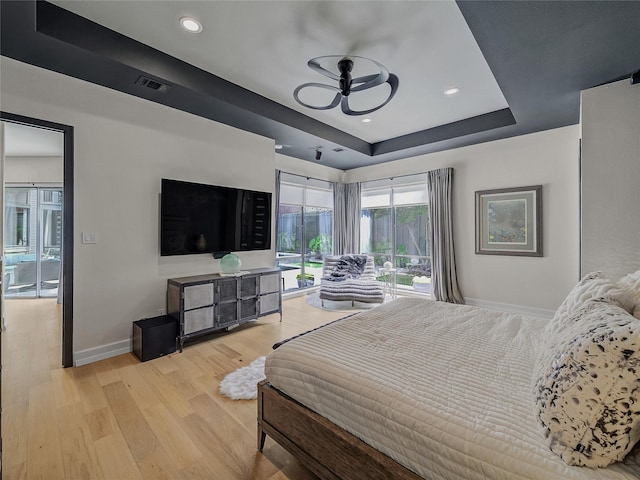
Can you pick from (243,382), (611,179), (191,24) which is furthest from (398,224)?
(191,24)

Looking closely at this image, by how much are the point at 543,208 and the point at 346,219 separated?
3.43m

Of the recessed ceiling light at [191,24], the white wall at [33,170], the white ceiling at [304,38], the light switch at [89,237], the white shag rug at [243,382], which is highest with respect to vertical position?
the white ceiling at [304,38]

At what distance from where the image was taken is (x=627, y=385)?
82cm

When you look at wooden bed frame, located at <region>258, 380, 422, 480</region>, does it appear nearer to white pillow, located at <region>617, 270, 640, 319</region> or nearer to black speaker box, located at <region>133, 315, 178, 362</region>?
white pillow, located at <region>617, 270, 640, 319</region>

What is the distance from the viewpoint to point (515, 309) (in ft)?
14.0

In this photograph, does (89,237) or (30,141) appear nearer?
(89,237)

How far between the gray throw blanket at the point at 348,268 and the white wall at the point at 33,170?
17.9 ft

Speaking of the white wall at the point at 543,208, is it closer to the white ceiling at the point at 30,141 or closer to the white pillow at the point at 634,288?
the white pillow at the point at 634,288

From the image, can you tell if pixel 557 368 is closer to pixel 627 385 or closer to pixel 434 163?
pixel 627 385

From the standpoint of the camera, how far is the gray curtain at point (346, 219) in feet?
20.3

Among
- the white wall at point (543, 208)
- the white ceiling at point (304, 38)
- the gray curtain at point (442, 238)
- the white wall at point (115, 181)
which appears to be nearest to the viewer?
the white ceiling at point (304, 38)

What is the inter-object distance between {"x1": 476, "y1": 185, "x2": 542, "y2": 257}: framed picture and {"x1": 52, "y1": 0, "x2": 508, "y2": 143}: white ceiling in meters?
1.60

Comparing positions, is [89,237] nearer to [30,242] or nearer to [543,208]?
[30,242]

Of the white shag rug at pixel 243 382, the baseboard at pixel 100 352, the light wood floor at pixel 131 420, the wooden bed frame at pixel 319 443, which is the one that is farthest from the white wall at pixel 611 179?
the baseboard at pixel 100 352
